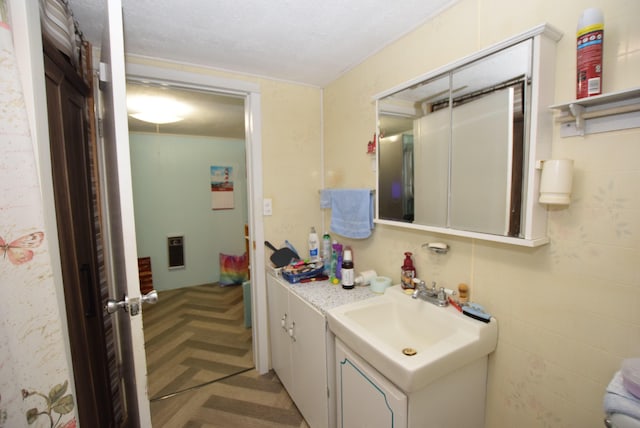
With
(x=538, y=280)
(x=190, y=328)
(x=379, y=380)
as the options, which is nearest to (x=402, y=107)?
(x=538, y=280)

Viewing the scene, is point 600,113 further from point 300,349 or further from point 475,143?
point 300,349

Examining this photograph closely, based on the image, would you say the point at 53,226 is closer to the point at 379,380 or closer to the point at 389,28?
the point at 379,380

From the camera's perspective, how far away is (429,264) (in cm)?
137

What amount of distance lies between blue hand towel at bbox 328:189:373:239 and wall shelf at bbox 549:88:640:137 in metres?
0.92

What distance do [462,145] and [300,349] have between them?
4.41ft

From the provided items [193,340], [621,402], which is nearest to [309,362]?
[621,402]

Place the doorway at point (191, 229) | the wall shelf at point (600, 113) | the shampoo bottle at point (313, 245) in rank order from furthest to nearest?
the doorway at point (191, 229) → the shampoo bottle at point (313, 245) → the wall shelf at point (600, 113)

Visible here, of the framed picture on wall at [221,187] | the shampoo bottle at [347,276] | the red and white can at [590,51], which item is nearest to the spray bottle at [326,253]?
the shampoo bottle at [347,276]

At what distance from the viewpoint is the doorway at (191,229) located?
7.59ft

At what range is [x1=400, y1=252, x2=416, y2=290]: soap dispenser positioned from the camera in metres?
1.42

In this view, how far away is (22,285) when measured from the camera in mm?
561

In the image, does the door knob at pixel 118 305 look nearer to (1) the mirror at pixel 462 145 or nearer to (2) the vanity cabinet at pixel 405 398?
(2) the vanity cabinet at pixel 405 398

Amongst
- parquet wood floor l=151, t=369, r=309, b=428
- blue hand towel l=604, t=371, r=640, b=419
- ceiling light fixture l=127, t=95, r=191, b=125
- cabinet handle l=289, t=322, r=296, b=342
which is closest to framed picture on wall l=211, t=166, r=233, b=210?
ceiling light fixture l=127, t=95, r=191, b=125

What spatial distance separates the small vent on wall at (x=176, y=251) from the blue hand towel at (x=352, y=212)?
2744mm
